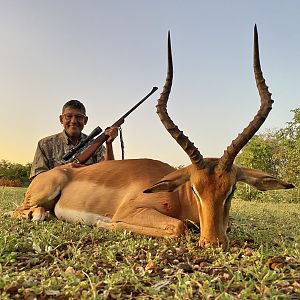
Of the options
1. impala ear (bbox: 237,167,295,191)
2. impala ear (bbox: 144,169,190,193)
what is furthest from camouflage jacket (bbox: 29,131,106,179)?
impala ear (bbox: 237,167,295,191)

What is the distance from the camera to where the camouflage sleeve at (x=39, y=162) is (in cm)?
891

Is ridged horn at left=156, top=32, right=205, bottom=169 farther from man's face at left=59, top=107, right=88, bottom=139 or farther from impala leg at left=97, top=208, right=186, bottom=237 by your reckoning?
man's face at left=59, top=107, right=88, bottom=139

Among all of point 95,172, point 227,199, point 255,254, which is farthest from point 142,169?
point 255,254

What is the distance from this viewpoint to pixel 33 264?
377 centimetres

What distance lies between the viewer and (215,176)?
4695mm

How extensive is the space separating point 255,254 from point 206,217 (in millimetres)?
719

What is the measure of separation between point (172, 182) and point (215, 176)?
2.61 feet

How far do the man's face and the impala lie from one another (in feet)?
5.41

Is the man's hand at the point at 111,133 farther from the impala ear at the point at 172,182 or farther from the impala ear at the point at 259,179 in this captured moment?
the impala ear at the point at 259,179

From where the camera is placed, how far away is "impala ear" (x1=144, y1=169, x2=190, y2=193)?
17.5ft

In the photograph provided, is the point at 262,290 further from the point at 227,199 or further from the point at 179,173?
the point at 179,173

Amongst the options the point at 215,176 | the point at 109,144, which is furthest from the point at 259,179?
the point at 109,144

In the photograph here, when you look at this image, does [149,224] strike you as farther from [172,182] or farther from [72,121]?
[72,121]

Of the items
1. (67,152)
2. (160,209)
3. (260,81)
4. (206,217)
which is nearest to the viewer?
(206,217)
